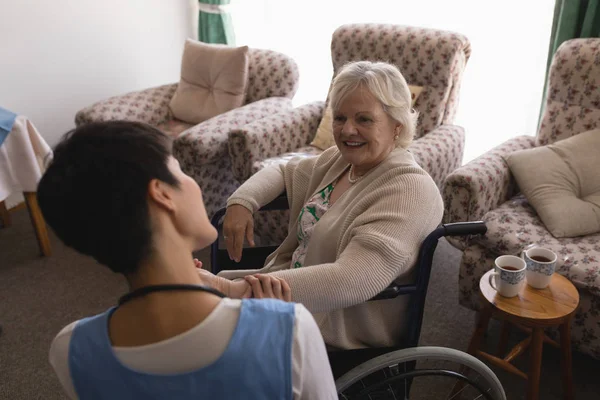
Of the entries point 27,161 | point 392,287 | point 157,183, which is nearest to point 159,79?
point 27,161

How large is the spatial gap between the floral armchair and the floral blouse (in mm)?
1182

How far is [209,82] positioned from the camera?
10.5 feet

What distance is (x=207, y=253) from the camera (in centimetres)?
274

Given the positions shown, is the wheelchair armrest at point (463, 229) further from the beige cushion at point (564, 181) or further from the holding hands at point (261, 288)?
the beige cushion at point (564, 181)

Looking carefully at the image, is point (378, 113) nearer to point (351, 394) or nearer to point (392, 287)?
point (392, 287)

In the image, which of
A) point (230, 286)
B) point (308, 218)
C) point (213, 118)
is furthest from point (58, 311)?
point (230, 286)

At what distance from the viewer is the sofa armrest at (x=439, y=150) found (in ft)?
7.77

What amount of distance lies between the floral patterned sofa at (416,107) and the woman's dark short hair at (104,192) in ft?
5.84

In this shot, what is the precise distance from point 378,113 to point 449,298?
1.21m

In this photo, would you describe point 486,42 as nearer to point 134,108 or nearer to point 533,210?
point 533,210

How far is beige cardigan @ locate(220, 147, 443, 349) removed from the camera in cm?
117

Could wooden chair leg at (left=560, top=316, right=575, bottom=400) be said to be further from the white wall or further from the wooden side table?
the white wall

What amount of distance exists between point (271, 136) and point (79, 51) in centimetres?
167

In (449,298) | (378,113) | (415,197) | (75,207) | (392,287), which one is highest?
(75,207)
